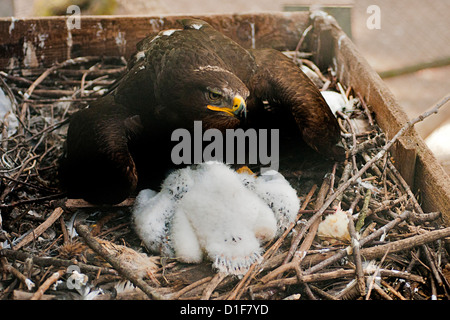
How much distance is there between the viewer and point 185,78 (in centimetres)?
314

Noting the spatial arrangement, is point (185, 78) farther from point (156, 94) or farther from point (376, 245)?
point (376, 245)

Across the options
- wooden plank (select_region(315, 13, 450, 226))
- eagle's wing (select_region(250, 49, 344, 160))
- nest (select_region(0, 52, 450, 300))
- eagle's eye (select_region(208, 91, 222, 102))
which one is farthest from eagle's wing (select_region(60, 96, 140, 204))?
wooden plank (select_region(315, 13, 450, 226))

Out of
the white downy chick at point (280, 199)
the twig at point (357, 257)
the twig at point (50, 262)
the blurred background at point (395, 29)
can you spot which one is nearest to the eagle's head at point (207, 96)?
the white downy chick at point (280, 199)

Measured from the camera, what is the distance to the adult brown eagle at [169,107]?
3.15m

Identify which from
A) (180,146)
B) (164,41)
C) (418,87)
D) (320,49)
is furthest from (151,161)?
(418,87)

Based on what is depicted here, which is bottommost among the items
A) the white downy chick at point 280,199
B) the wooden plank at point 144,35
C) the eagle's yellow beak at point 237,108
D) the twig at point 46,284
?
the twig at point 46,284

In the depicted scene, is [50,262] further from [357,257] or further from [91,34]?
[91,34]

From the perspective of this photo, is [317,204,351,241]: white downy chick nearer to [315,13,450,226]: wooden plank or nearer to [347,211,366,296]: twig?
[347,211,366,296]: twig

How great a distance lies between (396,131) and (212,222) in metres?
1.51

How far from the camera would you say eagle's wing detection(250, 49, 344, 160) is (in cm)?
348

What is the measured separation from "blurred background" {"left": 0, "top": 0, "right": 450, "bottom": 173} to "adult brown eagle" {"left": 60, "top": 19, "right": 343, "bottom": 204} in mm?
3205

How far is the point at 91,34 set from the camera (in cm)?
473

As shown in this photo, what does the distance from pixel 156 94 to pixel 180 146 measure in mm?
369

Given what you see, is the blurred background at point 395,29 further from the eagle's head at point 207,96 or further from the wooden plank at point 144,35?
the eagle's head at point 207,96
